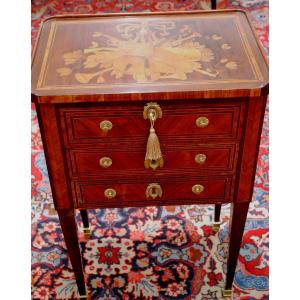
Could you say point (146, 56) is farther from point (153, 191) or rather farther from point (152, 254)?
point (152, 254)

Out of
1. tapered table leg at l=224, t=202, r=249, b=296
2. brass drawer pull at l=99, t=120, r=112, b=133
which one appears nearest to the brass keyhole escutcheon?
brass drawer pull at l=99, t=120, r=112, b=133

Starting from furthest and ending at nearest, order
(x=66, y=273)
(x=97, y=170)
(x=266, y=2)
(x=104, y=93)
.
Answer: (x=266, y=2), (x=66, y=273), (x=97, y=170), (x=104, y=93)

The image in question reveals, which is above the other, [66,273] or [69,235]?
[69,235]

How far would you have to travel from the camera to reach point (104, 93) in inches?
54.4

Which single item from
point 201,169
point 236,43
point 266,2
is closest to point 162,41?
point 236,43

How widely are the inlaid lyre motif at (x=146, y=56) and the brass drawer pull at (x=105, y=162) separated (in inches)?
10.1

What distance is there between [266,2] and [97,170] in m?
3.01

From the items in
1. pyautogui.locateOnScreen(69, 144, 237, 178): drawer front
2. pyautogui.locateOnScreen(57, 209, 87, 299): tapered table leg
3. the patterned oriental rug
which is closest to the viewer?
pyautogui.locateOnScreen(69, 144, 237, 178): drawer front

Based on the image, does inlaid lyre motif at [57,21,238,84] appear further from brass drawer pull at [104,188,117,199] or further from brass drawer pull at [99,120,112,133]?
brass drawer pull at [104,188,117,199]

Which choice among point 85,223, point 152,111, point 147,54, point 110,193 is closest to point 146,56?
point 147,54

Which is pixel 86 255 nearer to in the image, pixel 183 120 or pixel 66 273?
pixel 66 273

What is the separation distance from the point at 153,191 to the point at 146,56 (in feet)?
1.56

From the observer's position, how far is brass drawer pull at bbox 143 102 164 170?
1415 millimetres

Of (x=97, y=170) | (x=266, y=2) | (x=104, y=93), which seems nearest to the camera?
(x=104, y=93)
